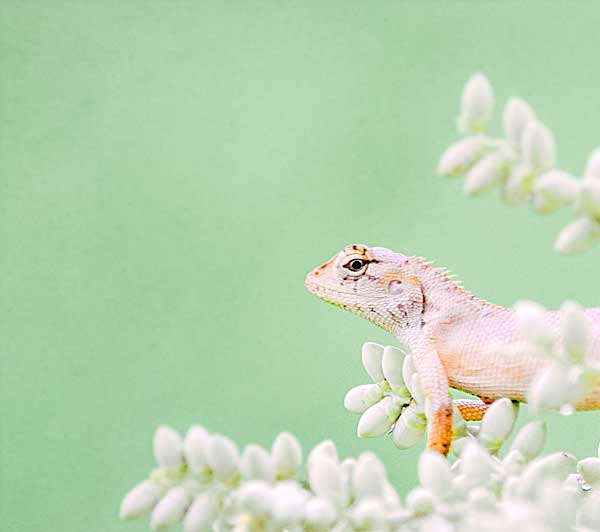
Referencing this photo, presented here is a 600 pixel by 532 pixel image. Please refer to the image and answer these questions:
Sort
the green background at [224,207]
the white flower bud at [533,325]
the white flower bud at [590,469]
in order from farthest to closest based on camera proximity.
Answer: the green background at [224,207] < the white flower bud at [590,469] < the white flower bud at [533,325]

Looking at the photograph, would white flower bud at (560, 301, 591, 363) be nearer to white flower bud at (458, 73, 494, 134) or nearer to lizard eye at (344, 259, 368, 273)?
Result: white flower bud at (458, 73, 494, 134)

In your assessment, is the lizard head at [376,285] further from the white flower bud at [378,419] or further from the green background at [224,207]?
the green background at [224,207]

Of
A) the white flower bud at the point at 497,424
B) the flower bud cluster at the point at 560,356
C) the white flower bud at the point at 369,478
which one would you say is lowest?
the white flower bud at the point at 369,478

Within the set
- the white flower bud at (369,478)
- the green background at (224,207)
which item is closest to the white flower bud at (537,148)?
the white flower bud at (369,478)

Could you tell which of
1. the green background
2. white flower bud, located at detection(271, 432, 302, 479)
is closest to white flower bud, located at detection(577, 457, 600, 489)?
white flower bud, located at detection(271, 432, 302, 479)

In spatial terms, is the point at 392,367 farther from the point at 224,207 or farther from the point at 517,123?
the point at 224,207

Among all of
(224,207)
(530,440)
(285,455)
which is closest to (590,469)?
(530,440)

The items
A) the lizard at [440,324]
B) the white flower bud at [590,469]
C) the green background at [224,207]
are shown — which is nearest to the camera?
the white flower bud at [590,469]
